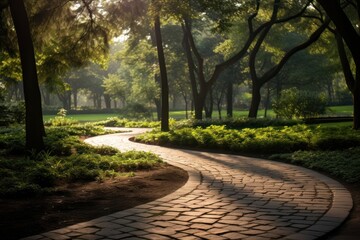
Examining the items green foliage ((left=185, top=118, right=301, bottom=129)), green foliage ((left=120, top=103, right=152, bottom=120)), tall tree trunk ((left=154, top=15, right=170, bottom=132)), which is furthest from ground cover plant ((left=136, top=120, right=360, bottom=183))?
green foliage ((left=120, top=103, right=152, bottom=120))

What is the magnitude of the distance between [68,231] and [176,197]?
199 cm

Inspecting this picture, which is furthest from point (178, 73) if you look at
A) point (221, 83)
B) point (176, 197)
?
point (176, 197)

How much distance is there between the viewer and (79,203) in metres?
5.59

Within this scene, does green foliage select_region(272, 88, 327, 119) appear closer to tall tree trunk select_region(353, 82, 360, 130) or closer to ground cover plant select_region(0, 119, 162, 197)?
tall tree trunk select_region(353, 82, 360, 130)

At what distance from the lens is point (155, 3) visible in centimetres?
1461

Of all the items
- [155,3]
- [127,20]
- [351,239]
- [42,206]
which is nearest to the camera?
[351,239]

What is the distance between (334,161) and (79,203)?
590cm

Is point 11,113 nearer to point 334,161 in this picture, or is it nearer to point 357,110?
A: point 357,110

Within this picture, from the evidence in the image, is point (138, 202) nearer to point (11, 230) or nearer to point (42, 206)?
point (42, 206)

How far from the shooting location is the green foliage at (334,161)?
24.2ft

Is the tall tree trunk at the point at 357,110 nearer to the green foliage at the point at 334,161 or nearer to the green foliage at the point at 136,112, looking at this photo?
the green foliage at the point at 334,161

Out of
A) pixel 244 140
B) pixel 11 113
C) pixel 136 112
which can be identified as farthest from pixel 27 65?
pixel 136 112

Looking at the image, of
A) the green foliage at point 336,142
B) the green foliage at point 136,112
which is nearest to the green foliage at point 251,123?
the green foliage at point 336,142

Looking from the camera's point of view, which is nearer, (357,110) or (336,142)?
(336,142)
